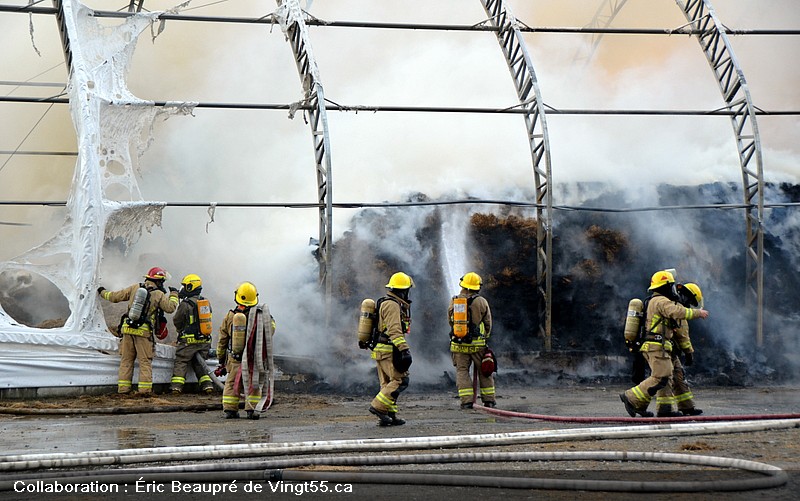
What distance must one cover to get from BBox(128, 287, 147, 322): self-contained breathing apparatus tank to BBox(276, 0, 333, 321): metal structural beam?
3100mm

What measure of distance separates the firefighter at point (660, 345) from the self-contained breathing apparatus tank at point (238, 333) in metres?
4.46

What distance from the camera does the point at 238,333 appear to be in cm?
1118

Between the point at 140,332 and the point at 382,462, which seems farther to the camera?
the point at 140,332

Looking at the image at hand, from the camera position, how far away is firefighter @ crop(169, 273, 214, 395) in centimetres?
1421

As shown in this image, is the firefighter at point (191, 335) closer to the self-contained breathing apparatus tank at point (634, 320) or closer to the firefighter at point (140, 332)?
the firefighter at point (140, 332)

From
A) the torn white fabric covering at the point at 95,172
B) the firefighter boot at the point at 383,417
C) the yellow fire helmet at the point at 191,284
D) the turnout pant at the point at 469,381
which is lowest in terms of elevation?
the firefighter boot at the point at 383,417

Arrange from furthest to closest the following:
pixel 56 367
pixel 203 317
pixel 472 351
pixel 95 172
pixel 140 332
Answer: pixel 203 317 → pixel 95 172 → pixel 140 332 → pixel 56 367 → pixel 472 351

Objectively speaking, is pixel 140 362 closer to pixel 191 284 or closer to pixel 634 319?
pixel 191 284

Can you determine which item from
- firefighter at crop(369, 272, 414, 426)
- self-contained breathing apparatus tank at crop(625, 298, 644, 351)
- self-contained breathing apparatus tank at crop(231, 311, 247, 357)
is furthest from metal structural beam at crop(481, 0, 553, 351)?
self-contained breathing apparatus tank at crop(231, 311, 247, 357)

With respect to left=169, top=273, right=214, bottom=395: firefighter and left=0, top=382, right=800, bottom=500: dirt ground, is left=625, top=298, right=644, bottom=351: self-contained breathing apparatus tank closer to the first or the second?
left=0, top=382, right=800, bottom=500: dirt ground

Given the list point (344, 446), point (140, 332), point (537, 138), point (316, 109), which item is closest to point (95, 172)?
point (140, 332)

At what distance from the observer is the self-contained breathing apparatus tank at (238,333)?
440 inches

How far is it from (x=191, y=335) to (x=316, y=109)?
166 inches

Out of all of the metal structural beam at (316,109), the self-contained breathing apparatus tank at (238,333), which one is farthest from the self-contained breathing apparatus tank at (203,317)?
the self-contained breathing apparatus tank at (238,333)
